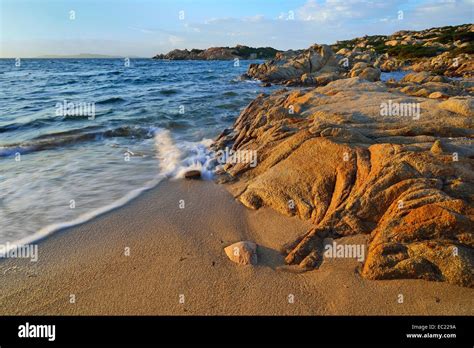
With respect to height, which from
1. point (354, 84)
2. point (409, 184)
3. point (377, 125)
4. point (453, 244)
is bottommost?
point (453, 244)

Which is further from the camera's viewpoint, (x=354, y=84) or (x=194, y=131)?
(x=194, y=131)

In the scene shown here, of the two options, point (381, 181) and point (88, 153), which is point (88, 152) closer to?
point (88, 153)

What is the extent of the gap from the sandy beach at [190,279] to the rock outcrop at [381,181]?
0.30 meters

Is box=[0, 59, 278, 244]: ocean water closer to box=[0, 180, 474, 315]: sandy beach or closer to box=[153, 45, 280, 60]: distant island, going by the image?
box=[0, 180, 474, 315]: sandy beach

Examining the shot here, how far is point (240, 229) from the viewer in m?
6.54

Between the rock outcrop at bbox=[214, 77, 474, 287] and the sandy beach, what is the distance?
0.99 ft

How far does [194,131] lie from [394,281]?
40.3 ft

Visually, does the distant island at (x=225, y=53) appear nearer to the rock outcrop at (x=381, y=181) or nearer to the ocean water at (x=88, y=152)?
the ocean water at (x=88, y=152)

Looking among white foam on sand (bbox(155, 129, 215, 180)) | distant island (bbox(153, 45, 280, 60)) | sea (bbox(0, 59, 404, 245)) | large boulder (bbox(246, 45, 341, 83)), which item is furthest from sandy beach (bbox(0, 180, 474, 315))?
distant island (bbox(153, 45, 280, 60))

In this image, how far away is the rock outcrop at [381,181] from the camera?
15.9 ft

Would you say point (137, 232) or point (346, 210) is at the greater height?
point (346, 210)

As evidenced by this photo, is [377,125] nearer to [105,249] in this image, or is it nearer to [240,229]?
[240,229]
